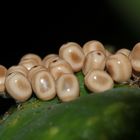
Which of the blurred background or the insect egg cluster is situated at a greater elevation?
the blurred background

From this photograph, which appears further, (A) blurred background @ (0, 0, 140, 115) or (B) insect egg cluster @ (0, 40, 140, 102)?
(B) insect egg cluster @ (0, 40, 140, 102)

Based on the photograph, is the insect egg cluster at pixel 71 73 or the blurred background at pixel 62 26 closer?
the blurred background at pixel 62 26

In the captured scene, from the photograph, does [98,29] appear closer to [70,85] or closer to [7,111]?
[70,85]

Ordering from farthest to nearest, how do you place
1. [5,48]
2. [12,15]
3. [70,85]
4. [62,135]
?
[5,48] → [12,15] → [70,85] → [62,135]

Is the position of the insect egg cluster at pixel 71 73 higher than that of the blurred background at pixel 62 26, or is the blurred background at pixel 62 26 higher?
the blurred background at pixel 62 26

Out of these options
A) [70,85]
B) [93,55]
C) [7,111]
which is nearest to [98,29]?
[93,55]
